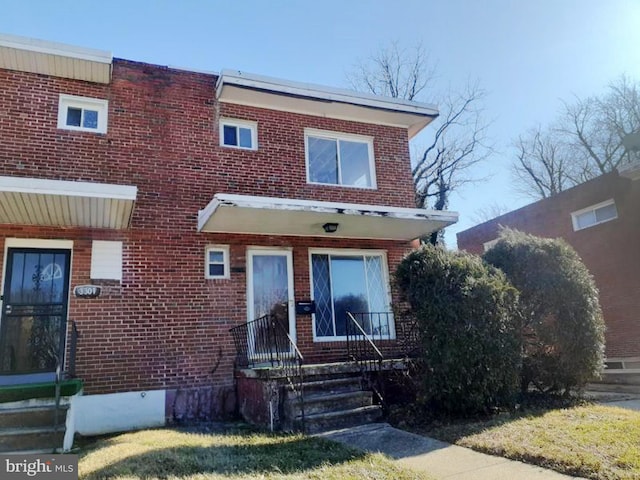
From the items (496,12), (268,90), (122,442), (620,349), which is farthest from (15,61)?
(620,349)

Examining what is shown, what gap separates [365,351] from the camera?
8750 millimetres

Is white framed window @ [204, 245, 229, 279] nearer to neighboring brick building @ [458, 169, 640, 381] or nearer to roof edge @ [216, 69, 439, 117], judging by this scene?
roof edge @ [216, 69, 439, 117]

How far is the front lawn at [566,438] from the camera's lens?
13.9 ft

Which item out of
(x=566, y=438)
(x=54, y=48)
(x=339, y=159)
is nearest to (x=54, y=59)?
(x=54, y=48)

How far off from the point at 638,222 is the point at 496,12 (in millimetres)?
7740

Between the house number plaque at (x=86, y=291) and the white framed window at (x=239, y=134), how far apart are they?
3.60 metres

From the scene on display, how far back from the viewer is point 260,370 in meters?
7.02

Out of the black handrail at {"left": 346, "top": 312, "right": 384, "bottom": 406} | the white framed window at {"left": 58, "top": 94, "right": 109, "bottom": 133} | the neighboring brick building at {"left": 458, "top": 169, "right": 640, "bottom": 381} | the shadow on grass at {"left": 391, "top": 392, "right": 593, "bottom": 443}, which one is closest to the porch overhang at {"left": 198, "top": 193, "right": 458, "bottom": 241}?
the black handrail at {"left": 346, "top": 312, "right": 384, "bottom": 406}

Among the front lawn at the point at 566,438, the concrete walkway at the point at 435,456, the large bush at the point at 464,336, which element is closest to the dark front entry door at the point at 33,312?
the concrete walkway at the point at 435,456

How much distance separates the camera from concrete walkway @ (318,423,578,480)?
428 centimetres

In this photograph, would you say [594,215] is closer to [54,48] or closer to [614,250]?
[614,250]

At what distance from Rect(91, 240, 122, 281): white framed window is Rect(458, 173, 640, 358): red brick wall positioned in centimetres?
1350

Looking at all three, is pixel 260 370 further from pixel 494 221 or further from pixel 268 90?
Answer: pixel 494 221

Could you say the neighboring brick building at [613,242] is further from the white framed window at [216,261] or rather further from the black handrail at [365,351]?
the white framed window at [216,261]
